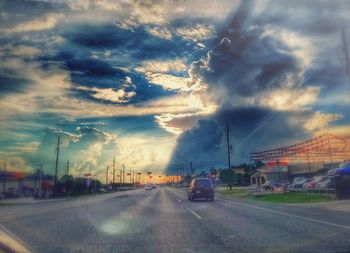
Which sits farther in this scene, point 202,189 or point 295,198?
point 202,189

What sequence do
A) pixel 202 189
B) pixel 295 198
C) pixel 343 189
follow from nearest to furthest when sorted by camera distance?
pixel 343 189, pixel 295 198, pixel 202 189

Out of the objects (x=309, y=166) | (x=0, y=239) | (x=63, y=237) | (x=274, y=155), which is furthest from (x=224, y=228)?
(x=274, y=155)

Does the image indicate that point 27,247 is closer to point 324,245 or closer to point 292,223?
point 324,245

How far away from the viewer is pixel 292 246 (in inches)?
304

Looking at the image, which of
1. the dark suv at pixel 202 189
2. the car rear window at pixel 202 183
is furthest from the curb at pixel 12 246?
the car rear window at pixel 202 183

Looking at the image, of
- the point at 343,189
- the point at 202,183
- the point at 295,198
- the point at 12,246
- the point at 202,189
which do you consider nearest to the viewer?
the point at 12,246

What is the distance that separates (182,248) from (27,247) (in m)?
3.72

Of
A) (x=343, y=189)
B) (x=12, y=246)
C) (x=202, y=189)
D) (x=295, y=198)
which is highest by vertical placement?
(x=202, y=189)

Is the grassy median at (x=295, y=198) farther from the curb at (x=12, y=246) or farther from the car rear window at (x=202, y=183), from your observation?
the curb at (x=12, y=246)

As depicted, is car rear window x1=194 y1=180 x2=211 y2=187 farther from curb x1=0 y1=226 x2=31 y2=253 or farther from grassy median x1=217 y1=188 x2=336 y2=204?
curb x1=0 y1=226 x2=31 y2=253

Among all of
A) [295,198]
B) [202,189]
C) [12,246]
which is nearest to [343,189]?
[295,198]

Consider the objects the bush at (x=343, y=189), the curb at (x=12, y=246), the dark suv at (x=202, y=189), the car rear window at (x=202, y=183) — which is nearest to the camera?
the curb at (x=12, y=246)

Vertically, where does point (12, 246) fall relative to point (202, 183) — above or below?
below

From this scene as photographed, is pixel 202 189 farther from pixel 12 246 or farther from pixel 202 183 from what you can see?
pixel 12 246
